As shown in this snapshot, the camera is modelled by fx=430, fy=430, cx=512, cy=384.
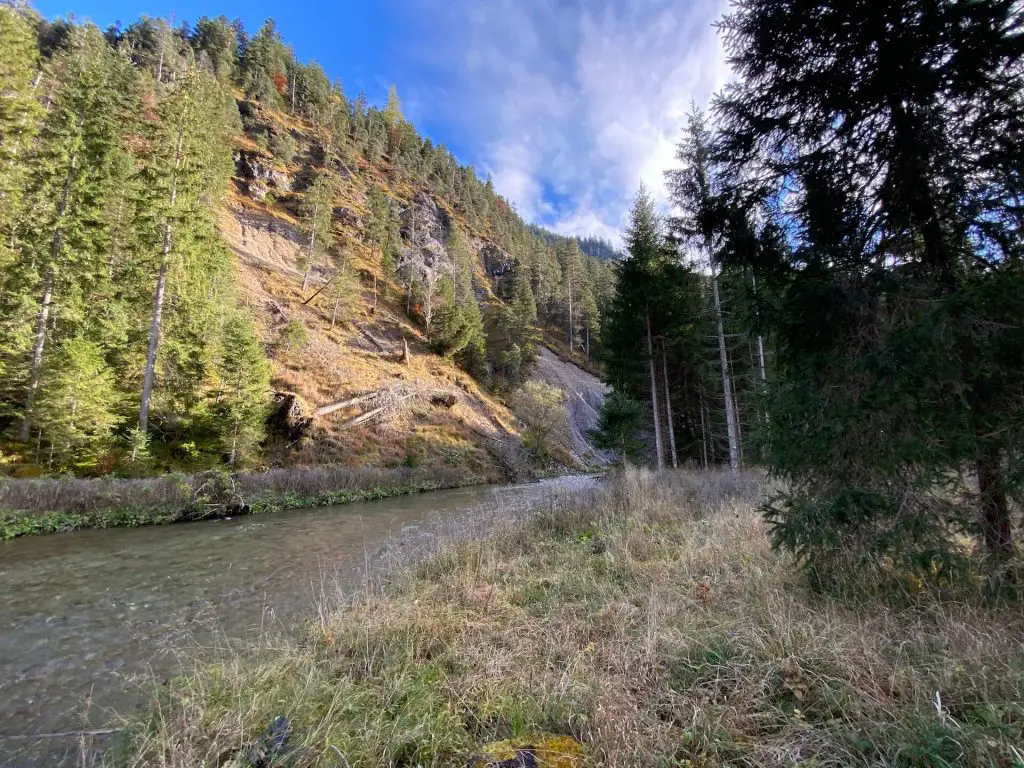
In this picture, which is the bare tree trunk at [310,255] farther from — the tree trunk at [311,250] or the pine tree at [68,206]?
the pine tree at [68,206]

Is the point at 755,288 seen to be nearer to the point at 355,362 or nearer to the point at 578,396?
the point at 355,362

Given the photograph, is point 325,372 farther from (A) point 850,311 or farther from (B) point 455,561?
(A) point 850,311

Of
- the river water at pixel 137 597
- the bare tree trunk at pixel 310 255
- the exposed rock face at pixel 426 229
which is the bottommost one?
the river water at pixel 137 597

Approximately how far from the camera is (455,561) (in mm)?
5887

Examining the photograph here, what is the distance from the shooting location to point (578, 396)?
42031mm

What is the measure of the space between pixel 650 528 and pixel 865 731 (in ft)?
15.9

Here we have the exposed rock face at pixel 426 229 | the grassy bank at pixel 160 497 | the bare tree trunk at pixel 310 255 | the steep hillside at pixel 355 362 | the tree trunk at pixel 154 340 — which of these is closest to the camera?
the grassy bank at pixel 160 497

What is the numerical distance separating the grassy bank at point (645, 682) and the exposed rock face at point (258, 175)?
182 ft

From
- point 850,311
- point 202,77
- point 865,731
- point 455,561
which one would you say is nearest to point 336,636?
point 455,561

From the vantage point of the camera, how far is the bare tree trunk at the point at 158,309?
16734 millimetres

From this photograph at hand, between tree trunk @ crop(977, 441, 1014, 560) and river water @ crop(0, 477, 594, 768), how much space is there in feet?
20.9

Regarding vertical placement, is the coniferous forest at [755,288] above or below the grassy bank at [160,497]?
above

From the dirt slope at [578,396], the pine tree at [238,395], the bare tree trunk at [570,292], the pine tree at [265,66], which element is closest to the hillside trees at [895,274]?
the pine tree at [238,395]

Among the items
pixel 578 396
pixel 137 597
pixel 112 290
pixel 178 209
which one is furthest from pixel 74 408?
pixel 578 396
